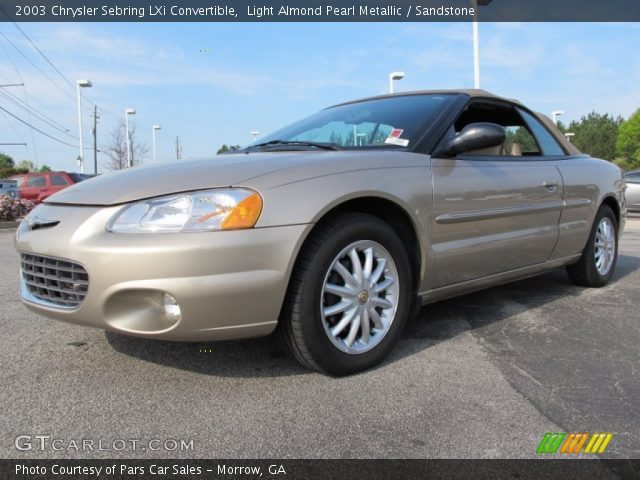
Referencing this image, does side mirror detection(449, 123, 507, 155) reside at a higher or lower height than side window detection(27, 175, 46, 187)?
lower

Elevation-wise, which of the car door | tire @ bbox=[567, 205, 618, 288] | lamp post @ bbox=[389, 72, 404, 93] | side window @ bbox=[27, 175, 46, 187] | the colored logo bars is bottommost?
the colored logo bars

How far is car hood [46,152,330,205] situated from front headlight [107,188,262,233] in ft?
0.13

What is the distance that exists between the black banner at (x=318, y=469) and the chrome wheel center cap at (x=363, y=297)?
849 mm

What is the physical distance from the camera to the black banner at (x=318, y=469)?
159 centimetres

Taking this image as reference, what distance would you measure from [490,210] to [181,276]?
6.06 feet

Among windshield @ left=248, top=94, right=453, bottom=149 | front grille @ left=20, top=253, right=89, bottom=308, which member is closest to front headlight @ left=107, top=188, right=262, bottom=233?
front grille @ left=20, top=253, right=89, bottom=308

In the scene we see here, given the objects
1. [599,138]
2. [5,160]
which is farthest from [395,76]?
[5,160]

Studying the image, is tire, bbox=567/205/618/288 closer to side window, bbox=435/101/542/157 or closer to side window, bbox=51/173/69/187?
side window, bbox=435/101/542/157

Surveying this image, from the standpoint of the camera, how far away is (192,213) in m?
2.03

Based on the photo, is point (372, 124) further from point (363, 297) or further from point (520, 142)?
point (520, 142)

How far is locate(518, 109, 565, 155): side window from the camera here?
3913 millimetres

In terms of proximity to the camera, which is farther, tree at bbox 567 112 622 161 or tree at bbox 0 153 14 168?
tree at bbox 0 153 14 168

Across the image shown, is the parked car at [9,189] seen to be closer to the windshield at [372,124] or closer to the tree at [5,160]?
the windshield at [372,124]

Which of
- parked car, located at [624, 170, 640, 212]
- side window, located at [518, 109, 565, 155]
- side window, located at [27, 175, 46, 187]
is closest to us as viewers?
side window, located at [518, 109, 565, 155]
